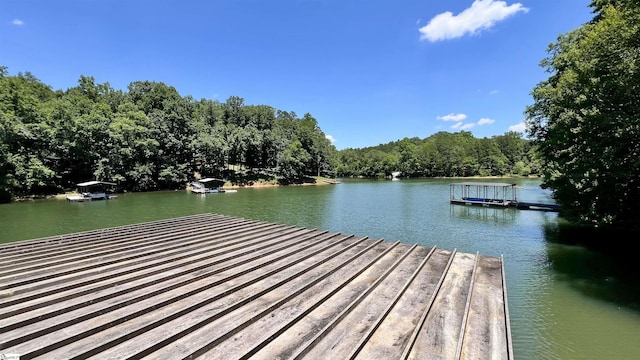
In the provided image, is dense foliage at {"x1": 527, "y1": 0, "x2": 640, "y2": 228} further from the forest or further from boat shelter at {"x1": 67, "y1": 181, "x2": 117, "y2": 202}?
boat shelter at {"x1": 67, "y1": 181, "x2": 117, "y2": 202}

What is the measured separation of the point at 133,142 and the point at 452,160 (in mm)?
83628

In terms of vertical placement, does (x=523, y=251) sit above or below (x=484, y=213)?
below

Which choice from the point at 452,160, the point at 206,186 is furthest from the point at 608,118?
the point at 452,160

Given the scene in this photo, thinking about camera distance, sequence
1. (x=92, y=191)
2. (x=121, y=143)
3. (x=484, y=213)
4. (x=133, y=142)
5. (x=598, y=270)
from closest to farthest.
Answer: (x=598, y=270) → (x=484, y=213) → (x=92, y=191) → (x=121, y=143) → (x=133, y=142)

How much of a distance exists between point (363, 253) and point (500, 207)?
26730 mm

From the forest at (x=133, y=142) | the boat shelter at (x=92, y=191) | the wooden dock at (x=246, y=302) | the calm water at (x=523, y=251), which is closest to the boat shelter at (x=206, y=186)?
the forest at (x=133, y=142)

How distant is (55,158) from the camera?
39.3 m

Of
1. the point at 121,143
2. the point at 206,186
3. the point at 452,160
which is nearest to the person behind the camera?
the point at 121,143

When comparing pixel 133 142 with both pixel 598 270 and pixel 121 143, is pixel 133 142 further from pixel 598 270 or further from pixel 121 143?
pixel 598 270

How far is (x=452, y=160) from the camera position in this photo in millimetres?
94000

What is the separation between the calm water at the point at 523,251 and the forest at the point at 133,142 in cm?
1403

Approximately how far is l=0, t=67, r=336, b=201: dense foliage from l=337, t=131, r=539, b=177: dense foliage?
33886 mm

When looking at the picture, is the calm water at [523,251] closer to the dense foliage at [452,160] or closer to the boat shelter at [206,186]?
the boat shelter at [206,186]

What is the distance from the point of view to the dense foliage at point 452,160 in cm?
9400
